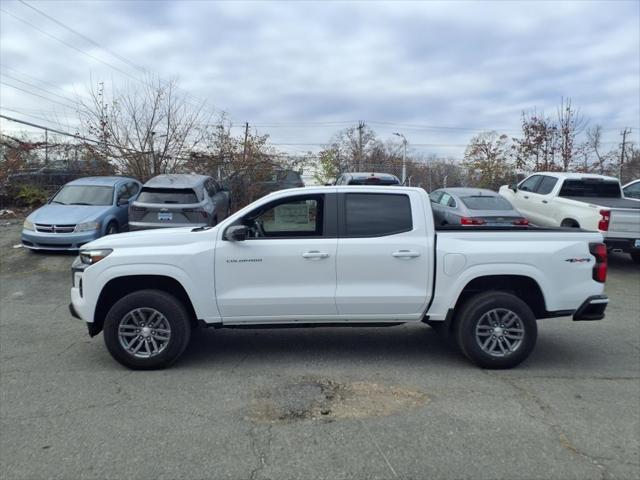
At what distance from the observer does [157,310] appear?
5.49m

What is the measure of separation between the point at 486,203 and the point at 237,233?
9.41m

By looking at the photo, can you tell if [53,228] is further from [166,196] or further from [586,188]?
[586,188]

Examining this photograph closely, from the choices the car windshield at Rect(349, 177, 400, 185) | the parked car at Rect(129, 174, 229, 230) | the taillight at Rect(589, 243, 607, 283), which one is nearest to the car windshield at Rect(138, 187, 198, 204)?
the parked car at Rect(129, 174, 229, 230)

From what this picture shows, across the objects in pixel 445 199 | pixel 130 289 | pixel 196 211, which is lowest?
pixel 130 289

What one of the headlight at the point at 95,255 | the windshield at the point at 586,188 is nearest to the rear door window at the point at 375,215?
the headlight at the point at 95,255

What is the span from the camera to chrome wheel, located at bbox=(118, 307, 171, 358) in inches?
217

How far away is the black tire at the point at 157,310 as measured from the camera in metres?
5.48

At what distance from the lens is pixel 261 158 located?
18859 millimetres

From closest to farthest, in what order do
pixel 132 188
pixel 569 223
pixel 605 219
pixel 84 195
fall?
pixel 605 219 → pixel 569 223 → pixel 84 195 → pixel 132 188

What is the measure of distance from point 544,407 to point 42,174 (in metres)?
17.7

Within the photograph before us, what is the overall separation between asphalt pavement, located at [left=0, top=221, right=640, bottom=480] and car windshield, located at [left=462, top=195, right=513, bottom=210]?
21.1 feet

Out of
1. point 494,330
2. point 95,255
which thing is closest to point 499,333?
point 494,330

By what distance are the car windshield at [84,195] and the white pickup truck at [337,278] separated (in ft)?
25.5

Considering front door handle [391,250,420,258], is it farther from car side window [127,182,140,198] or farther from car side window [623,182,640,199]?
car side window [623,182,640,199]
